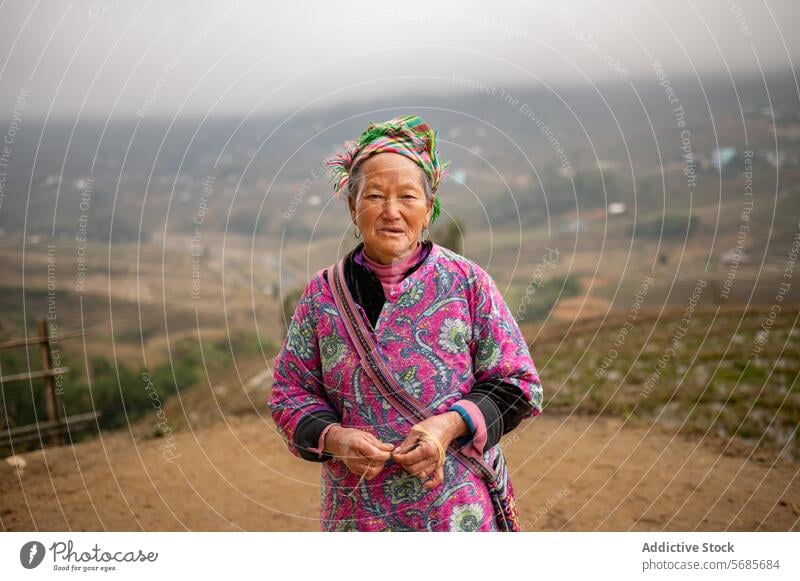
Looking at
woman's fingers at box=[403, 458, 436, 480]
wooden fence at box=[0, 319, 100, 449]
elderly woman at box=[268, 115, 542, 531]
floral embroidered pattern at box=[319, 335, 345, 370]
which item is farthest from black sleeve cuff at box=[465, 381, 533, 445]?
wooden fence at box=[0, 319, 100, 449]

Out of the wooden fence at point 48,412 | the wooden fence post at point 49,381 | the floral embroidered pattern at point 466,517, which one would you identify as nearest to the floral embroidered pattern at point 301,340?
the floral embroidered pattern at point 466,517

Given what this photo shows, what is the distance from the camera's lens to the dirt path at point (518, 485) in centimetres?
488

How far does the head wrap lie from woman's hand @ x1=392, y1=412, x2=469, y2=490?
26.8 inches

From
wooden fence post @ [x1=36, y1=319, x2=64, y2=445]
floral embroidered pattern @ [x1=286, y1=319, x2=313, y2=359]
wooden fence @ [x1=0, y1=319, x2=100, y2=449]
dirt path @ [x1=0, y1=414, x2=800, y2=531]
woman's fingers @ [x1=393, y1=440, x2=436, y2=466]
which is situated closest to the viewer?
woman's fingers @ [x1=393, y1=440, x2=436, y2=466]

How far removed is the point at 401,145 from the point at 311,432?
880 millimetres

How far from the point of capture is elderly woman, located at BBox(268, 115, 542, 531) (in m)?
2.22

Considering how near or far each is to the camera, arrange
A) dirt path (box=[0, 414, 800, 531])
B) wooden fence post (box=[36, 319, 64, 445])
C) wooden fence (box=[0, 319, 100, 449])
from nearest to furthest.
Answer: dirt path (box=[0, 414, 800, 531]) → wooden fence (box=[0, 319, 100, 449]) → wooden fence post (box=[36, 319, 64, 445])

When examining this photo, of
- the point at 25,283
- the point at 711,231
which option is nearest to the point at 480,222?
the point at 711,231

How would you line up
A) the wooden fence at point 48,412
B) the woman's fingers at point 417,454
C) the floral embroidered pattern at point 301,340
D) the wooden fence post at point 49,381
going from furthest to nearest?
the wooden fence post at point 49,381 < the wooden fence at point 48,412 < the floral embroidered pattern at point 301,340 < the woman's fingers at point 417,454

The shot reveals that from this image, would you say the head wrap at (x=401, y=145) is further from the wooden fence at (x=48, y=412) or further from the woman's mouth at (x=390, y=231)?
the wooden fence at (x=48, y=412)

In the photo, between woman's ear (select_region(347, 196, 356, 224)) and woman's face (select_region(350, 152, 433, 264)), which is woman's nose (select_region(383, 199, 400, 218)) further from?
woman's ear (select_region(347, 196, 356, 224))

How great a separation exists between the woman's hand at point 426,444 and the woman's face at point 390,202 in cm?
52

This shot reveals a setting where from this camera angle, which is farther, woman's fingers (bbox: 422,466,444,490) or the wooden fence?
the wooden fence

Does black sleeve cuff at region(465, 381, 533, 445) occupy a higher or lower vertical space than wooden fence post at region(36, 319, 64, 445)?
higher
